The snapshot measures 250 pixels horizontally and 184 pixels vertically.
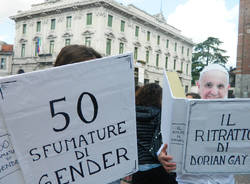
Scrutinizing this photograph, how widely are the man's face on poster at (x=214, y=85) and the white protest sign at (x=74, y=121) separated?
2.39ft

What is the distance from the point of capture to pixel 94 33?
2608 cm

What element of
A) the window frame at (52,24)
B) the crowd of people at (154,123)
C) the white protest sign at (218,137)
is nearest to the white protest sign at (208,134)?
the white protest sign at (218,137)

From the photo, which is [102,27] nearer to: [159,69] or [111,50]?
[111,50]

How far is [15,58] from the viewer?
32.2 meters

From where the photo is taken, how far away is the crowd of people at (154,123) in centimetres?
167

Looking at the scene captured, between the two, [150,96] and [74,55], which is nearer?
[74,55]

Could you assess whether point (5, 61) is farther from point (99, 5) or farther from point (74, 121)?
point (74, 121)

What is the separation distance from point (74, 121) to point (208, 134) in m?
0.80

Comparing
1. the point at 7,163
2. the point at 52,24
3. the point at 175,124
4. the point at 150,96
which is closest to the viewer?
the point at 7,163

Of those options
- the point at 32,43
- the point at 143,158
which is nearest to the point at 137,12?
the point at 32,43

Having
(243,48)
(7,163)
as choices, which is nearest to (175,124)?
(7,163)

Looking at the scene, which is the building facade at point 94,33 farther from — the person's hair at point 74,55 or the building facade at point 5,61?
the person's hair at point 74,55

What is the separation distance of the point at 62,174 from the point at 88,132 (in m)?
0.24

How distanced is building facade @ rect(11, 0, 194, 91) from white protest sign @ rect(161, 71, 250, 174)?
24.3 meters
